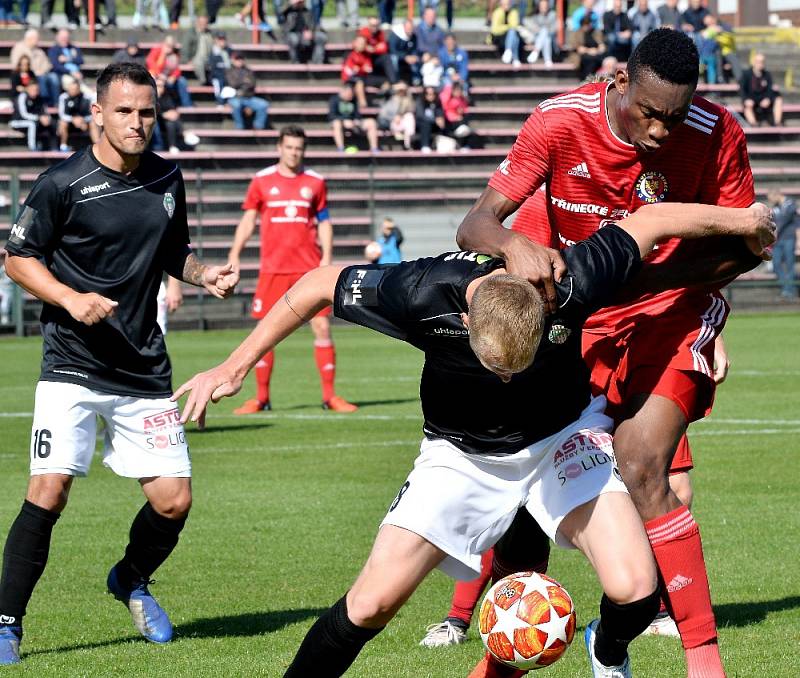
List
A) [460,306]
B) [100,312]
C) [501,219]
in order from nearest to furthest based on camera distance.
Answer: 1. [460,306]
2. [501,219]
3. [100,312]

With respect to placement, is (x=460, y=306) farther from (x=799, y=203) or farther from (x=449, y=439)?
(x=799, y=203)

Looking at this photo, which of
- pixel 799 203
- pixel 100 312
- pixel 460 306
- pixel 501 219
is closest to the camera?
pixel 460 306

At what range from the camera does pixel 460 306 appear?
14.8 feet

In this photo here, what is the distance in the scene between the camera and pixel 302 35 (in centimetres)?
3338

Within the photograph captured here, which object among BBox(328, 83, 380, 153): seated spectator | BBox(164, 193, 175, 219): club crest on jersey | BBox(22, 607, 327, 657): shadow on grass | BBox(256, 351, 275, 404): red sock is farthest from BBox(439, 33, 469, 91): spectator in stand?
BBox(22, 607, 327, 657): shadow on grass

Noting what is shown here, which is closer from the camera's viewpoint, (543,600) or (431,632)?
(543,600)

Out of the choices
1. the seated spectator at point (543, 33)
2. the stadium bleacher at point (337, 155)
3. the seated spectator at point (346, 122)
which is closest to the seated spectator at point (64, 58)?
the stadium bleacher at point (337, 155)

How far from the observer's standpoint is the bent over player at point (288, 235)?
14.0 meters

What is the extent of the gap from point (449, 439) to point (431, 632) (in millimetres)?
1524

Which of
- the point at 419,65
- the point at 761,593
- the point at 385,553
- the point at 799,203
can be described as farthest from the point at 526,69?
the point at 385,553

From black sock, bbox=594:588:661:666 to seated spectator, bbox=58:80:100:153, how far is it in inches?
949

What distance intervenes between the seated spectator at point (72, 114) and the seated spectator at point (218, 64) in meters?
3.66

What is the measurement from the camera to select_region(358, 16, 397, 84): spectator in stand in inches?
1271

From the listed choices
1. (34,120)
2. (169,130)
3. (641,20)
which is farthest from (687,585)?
(641,20)
